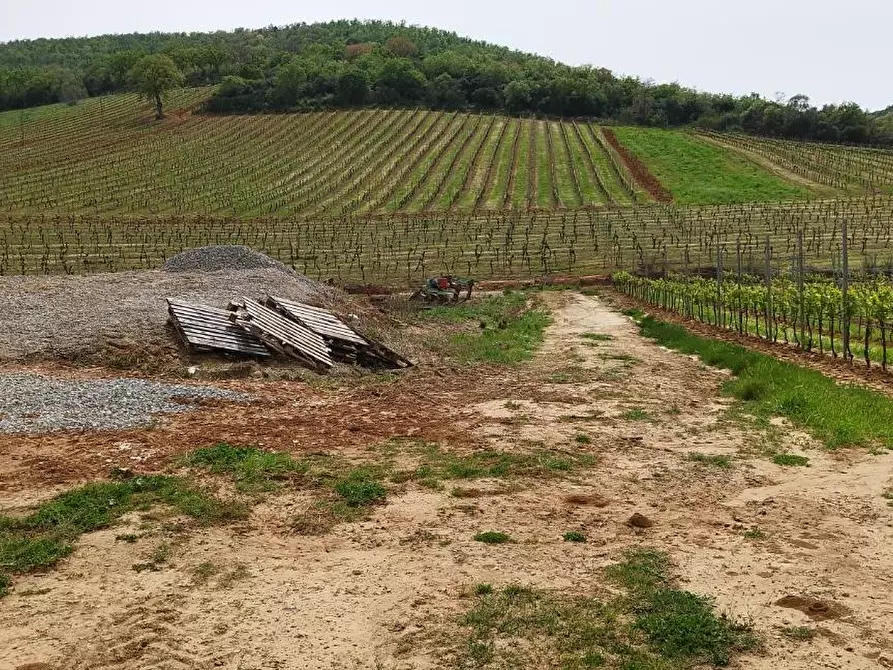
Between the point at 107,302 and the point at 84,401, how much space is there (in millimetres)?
7977

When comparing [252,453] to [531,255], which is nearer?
[252,453]

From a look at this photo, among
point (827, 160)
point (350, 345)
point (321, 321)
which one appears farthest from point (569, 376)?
point (827, 160)

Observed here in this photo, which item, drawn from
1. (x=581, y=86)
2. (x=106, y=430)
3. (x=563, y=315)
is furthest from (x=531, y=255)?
(x=581, y=86)

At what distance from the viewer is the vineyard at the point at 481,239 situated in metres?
45.7

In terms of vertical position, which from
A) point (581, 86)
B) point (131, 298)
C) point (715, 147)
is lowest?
point (131, 298)

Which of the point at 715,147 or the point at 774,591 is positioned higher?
the point at 715,147

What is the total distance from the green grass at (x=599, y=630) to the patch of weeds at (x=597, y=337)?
54.3 ft

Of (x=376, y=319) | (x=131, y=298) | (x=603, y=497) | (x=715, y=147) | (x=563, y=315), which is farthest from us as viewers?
(x=715, y=147)

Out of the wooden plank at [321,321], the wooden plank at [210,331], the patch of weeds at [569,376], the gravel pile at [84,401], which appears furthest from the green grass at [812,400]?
the wooden plank at [210,331]

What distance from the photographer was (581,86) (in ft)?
352

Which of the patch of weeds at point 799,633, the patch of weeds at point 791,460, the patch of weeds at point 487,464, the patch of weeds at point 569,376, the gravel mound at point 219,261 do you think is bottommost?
the patch of weeds at point 569,376

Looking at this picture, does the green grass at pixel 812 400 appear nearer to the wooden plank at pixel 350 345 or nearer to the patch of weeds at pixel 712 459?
the patch of weeds at pixel 712 459

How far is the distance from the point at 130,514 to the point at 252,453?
7.73 ft

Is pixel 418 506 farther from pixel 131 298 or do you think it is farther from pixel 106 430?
pixel 131 298
